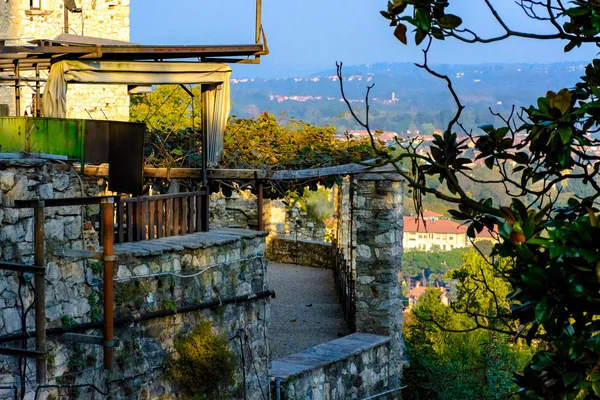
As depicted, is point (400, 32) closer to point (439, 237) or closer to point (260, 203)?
point (260, 203)

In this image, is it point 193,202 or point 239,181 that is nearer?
point 193,202

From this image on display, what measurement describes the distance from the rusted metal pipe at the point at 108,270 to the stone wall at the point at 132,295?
54 cm

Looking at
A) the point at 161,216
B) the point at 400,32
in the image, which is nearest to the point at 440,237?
the point at 161,216

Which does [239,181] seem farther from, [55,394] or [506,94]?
[506,94]

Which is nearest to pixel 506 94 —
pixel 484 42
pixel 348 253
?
pixel 348 253

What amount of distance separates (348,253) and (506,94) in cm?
15732

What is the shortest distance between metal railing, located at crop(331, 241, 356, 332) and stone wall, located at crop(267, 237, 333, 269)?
1913 mm

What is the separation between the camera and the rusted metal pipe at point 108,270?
23.6ft

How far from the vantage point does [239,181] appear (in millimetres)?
11453

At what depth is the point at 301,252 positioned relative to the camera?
64.9ft

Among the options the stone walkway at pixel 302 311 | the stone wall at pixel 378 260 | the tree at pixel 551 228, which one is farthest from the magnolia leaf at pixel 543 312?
the stone wall at pixel 378 260

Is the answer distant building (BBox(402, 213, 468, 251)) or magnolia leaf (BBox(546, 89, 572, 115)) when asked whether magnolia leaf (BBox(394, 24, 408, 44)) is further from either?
distant building (BBox(402, 213, 468, 251))

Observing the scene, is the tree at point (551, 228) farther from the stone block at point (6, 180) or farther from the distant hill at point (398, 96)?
the distant hill at point (398, 96)

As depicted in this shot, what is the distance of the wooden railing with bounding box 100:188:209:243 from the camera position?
9.40 metres
